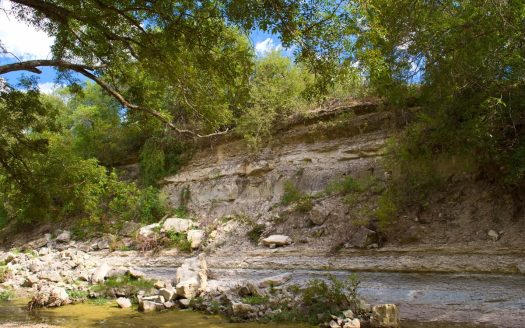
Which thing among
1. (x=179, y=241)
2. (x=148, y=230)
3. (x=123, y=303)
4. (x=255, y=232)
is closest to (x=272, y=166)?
(x=255, y=232)

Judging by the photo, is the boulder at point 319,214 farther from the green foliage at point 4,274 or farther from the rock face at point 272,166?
the green foliage at point 4,274

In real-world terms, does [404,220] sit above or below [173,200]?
below

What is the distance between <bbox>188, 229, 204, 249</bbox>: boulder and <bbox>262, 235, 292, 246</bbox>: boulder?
9.24ft

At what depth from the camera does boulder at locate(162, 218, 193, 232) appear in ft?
51.5

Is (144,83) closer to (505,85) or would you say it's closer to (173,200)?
(505,85)

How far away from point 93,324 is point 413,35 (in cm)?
774

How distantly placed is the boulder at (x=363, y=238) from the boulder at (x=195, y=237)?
18.3ft

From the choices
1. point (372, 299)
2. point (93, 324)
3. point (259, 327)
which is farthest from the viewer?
point (372, 299)

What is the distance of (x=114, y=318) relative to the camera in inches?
316

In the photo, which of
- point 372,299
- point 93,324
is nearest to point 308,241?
point 372,299

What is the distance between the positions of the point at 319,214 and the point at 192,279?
14.6 feet

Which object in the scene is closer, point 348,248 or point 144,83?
point 144,83

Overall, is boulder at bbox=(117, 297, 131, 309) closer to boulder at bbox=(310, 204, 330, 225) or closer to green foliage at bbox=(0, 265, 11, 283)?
boulder at bbox=(310, 204, 330, 225)

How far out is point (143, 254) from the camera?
1503 cm
